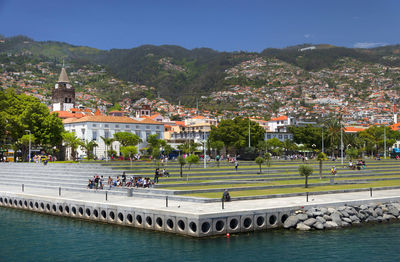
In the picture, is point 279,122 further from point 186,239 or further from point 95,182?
point 186,239

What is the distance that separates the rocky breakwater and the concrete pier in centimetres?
51

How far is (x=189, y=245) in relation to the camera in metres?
22.7

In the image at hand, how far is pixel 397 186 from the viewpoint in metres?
40.1

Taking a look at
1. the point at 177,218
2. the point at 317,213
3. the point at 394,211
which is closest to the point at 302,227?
the point at 317,213

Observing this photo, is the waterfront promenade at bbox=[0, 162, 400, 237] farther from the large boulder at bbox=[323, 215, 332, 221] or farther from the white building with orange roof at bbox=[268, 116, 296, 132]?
the white building with orange roof at bbox=[268, 116, 296, 132]

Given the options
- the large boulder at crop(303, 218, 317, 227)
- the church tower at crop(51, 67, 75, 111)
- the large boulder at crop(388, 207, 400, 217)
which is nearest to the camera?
the large boulder at crop(303, 218, 317, 227)

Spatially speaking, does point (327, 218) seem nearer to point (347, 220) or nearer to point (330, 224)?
point (330, 224)

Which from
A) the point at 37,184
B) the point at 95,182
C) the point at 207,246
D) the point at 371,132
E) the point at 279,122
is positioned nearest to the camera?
the point at 207,246

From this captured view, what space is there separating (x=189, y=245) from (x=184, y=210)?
2872mm

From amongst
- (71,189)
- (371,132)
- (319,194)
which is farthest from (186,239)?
(371,132)

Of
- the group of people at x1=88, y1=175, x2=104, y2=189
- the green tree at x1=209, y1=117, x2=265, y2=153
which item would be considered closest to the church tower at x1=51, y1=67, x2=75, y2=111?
the green tree at x1=209, y1=117, x2=265, y2=153

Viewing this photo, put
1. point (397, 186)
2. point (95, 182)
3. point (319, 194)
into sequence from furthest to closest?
point (397, 186) → point (95, 182) → point (319, 194)

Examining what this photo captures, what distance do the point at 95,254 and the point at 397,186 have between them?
96.6 ft

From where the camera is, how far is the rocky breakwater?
26448mm
